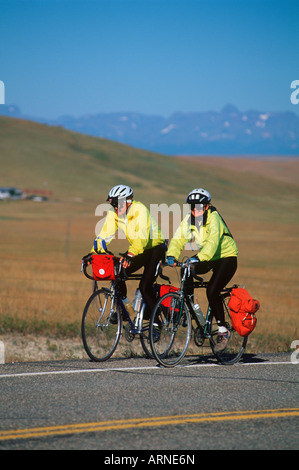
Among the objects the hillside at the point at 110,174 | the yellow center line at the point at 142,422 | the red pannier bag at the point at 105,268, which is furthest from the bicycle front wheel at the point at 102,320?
the hillside at the point at 110,174

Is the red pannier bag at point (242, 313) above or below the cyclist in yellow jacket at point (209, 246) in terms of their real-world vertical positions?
below

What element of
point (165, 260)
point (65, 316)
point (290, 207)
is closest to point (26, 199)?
point (290, 207)

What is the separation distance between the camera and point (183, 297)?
337 inches

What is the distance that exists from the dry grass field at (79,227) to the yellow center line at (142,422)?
162 inches

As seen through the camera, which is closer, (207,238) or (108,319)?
(207,238)

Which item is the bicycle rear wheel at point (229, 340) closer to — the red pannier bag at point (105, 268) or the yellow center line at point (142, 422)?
the red pannier bag at point (105, 268)

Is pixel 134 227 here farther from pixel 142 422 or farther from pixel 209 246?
pixel 142 422

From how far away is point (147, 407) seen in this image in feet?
21.1

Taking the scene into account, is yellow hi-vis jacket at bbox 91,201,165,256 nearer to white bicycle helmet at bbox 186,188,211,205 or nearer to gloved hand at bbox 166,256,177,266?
gloved hand at bbox 166,256,177,266

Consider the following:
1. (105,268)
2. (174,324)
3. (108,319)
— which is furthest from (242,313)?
(105,268)

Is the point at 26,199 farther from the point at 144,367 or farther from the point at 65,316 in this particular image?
the point at 144,367

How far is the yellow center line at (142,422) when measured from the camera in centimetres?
553

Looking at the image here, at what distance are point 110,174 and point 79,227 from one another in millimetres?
82756

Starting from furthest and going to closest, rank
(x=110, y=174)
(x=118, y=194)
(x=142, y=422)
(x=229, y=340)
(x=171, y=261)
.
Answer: (x=110, y=174) < (x=229, y=340) < (x=118, y=194) < (x=171, y=261) < (x=142, y=422)
